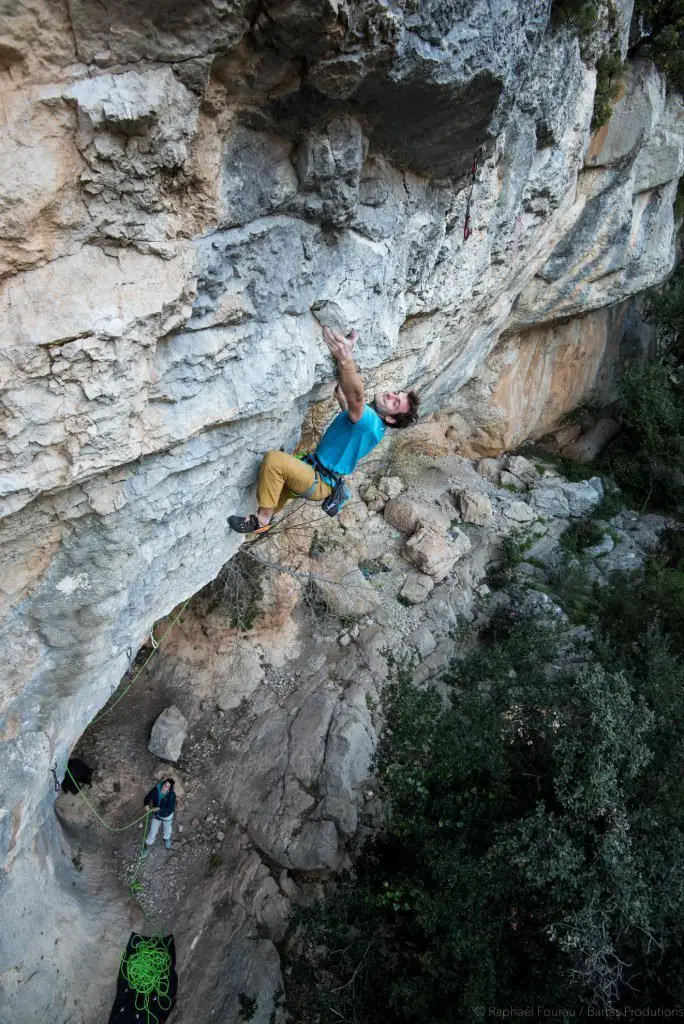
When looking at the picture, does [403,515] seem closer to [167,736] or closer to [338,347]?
[167,736]

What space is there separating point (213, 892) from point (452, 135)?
7.12m

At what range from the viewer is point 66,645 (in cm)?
376

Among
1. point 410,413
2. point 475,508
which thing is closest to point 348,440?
point 410,413

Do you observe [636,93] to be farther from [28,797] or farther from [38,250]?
[28,797]

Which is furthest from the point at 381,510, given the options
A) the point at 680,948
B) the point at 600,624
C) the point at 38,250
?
the point at 38,250

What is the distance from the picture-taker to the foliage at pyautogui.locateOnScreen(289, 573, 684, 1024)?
4.76 m

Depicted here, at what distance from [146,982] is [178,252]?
239 inches

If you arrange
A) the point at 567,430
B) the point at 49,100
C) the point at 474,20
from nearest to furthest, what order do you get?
the point at 49,100 < the point at 474,20 < the point at 567,430

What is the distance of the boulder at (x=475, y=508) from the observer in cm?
904

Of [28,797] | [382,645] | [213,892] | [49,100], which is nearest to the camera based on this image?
[49,100]

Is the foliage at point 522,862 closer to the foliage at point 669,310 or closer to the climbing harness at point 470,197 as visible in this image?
the climbing harness at point 470,197

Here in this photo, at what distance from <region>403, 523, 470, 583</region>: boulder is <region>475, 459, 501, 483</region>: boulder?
7.55 feet

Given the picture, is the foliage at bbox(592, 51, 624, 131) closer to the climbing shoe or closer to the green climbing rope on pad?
the climbing shoe

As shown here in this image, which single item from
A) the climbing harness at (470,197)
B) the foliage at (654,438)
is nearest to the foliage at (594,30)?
the climbing harness at (470,197)
